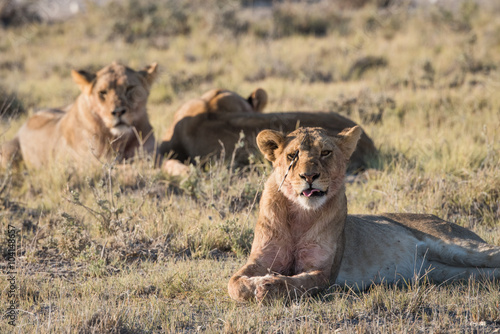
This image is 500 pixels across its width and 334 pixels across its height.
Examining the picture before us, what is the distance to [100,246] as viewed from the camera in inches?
215

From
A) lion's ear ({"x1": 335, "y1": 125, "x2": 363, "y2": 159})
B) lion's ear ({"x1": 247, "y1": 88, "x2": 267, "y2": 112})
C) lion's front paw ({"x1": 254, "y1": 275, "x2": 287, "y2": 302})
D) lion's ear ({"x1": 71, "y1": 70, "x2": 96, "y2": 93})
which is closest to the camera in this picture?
lion's front paw ({"x1": 254, "y1": 275, "x2": 287, "y2": 302})

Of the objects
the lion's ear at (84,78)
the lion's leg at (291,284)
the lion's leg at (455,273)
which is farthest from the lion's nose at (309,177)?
the lion's ear at (84,78)

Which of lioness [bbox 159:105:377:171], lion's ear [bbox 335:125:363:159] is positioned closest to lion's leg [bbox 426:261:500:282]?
lion's ear [bbox 335:125:363:159]

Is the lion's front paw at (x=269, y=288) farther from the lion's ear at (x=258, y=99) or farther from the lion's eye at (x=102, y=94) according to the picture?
the lion's ear at (x=258, y=99)

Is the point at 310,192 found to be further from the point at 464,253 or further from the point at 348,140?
the point at 464,253

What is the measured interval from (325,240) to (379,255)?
0.54 m

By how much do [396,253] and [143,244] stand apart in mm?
1974

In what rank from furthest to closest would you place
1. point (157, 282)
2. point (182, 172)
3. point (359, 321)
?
1. point (182, 172)
2. point (157, 282)
3. point (359, 321)

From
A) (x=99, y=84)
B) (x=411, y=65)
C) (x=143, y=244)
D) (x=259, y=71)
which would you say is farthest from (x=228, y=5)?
(x=143, y=244)

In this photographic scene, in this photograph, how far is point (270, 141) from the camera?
173 inches

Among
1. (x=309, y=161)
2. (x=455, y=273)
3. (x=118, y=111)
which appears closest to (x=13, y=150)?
(x=118, y=111)

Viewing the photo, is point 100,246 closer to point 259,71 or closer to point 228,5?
point 259,71

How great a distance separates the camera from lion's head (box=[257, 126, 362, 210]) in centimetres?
404

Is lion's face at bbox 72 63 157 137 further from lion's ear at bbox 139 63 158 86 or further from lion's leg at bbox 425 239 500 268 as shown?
lion's leg at bbox 425 239 500 268
